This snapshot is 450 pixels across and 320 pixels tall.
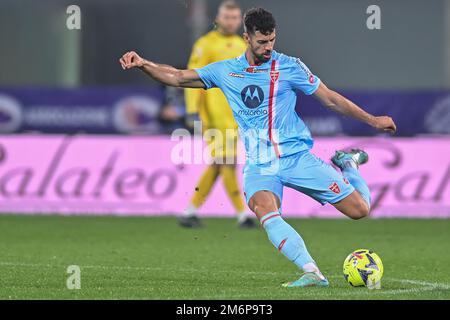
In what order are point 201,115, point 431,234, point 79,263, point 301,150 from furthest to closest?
1. point 201,115
2. point 431,234
3. point 79,263
4. point 301,150

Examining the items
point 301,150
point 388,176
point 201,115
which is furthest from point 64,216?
point 301,150

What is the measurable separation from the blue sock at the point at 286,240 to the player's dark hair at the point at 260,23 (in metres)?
1.32

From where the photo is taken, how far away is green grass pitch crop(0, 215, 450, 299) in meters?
8.71

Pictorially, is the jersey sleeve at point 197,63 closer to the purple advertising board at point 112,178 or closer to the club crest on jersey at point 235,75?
the purple advertising board at point 112,178

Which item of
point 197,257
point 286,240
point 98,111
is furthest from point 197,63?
point 98,111

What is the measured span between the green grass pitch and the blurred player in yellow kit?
338mm

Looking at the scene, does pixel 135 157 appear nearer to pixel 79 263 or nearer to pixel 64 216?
pixel 64 216

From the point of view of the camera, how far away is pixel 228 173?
14.6 m

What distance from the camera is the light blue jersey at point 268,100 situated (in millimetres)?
9102

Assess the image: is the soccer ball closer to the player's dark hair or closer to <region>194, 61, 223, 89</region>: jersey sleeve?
<region>194, 61, 223, 89</region>: jersey sleeve

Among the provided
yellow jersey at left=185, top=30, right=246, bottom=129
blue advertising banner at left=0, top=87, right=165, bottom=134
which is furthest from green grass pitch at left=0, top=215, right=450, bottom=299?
blue advertising banner at left=0, top=87, right=165, bottom=134

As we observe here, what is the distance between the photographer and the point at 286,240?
29.1 feet

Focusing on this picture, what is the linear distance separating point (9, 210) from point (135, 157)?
5.77 feet

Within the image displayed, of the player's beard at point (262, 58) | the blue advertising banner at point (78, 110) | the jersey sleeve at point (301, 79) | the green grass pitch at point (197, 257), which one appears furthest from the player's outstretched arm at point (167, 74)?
→ the blue advertising banner at point (78, 110)
